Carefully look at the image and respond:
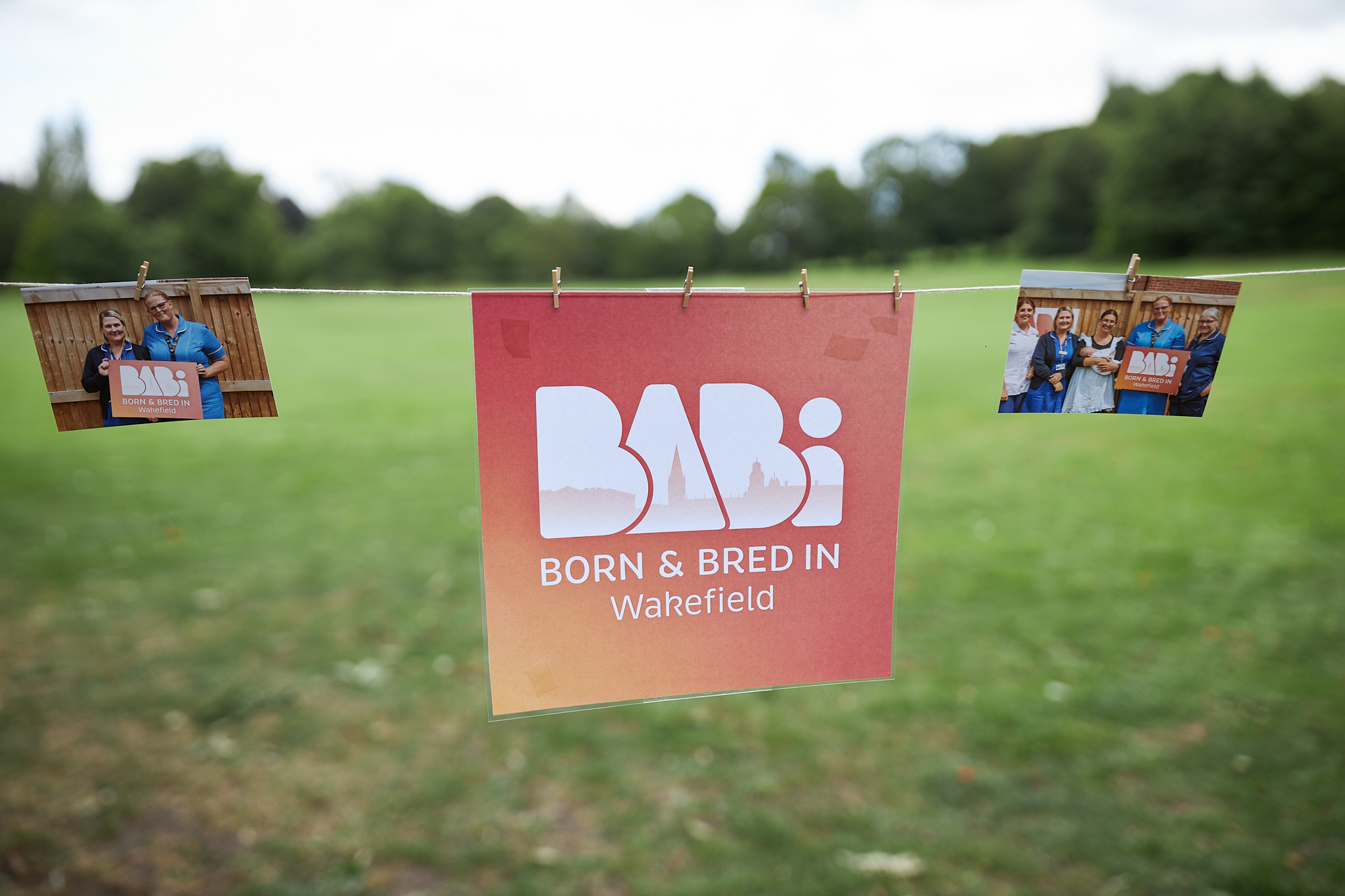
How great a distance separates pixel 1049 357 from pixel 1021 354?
0.05 m

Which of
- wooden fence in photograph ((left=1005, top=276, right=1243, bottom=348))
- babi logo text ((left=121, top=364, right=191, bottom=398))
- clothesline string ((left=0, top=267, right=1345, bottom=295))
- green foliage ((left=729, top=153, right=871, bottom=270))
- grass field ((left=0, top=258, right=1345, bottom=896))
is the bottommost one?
grass field ((left=0, top=258, right=1345, bottom=896))

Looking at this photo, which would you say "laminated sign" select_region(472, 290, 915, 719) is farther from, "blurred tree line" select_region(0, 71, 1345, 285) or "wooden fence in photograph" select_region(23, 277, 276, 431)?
"blurred tree line" select_region(0, 71, 1345, 285)

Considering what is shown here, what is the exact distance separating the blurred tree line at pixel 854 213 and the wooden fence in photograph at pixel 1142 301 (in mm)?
8598

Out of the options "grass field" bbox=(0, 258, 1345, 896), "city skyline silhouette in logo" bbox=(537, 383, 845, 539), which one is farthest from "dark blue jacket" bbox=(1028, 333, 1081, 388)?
"grass field" bbox=(0, 258, 1345, 896)

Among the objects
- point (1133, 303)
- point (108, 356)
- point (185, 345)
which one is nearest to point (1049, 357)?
point (1133, 303)

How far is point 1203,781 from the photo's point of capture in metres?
3.47

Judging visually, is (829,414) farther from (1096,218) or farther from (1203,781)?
(1096,218)

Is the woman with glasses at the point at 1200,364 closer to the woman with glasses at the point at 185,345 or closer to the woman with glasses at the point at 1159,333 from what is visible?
the woman with glasses at the point at 1159,333

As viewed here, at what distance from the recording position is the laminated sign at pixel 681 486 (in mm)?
1238

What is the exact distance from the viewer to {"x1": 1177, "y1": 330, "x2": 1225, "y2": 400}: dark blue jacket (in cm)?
129

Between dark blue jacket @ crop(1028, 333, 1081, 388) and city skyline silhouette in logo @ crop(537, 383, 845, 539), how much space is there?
0.35 m

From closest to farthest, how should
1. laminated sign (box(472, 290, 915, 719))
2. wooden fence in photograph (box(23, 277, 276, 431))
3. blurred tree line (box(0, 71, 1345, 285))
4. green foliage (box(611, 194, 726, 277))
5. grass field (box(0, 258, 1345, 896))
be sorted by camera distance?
wooden fence in photograph (box(23, 277, 276, 431)) → laminated sign (box(472, 290, 915, 719)) → grass field (box(0, 258, 1345, 896)) → blurred tree line (box(0, 71, 1345, 285)) → green foliage (box(611, 194, 726, 277))

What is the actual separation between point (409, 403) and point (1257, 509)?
429 inches

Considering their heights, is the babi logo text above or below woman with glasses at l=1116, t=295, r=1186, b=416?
below
